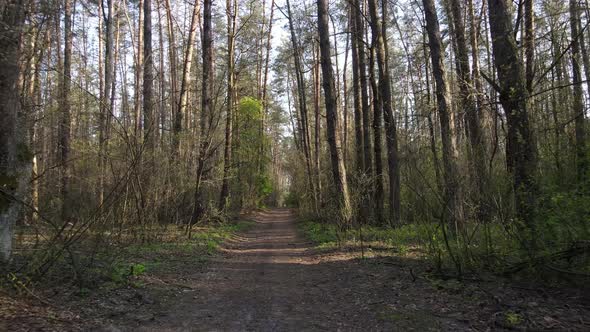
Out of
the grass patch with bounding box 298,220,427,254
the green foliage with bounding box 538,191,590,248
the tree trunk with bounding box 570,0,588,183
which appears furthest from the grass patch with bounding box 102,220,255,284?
the tree trunk with bounding box 570,0,588,183

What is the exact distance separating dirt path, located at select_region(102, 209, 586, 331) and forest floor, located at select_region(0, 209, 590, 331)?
0.04ft

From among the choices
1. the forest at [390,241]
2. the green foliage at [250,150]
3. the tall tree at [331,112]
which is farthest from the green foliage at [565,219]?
the green foliage at [250,150]

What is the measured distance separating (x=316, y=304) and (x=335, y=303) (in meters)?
0.28

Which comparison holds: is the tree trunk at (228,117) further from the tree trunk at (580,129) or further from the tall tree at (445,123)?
the tree trunk at (580,129)

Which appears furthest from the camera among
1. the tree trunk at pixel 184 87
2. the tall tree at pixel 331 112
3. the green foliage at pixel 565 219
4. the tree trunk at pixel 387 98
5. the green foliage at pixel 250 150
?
the green foliage at pixel 250 150

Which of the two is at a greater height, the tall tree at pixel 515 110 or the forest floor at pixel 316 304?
the tall tree at pixel 515 110

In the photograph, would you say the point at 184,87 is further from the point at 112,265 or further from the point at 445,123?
the point at 445,123

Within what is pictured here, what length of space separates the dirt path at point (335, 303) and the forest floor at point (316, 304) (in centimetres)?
1

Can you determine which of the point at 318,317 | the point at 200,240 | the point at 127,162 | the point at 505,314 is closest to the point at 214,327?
the point at 318,317

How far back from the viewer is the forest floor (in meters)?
4.30

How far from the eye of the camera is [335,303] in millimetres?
5766

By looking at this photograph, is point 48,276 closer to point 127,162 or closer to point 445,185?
point 127,162

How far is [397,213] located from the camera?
13.5 meters

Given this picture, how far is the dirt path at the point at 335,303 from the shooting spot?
446cm
